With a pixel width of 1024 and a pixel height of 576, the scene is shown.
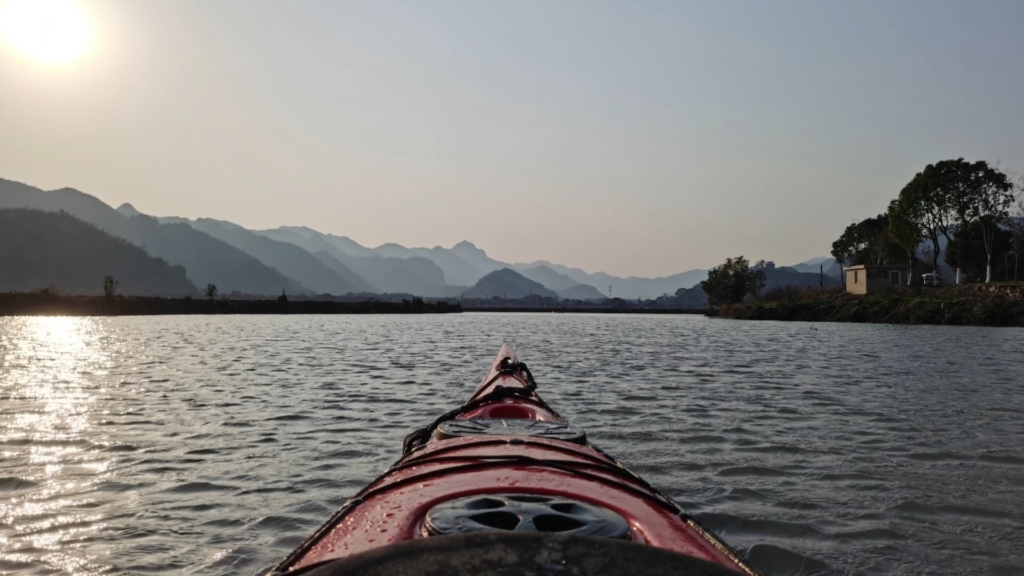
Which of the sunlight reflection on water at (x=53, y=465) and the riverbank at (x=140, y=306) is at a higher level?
the riverbank at (x=140, y=306)

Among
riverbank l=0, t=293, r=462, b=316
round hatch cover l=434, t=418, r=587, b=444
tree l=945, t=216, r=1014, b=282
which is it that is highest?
tree l=945, t=216, r=1014, b=282

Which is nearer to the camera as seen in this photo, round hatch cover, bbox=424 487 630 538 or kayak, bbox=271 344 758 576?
kayak, bbox=271 344 758 576

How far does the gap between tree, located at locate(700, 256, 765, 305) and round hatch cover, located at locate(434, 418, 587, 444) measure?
101 metres

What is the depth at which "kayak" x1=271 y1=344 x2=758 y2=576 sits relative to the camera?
6.88 feet

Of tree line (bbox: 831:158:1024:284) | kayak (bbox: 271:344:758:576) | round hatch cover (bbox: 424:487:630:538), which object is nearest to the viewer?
kayak (bbox: 271:344:758:576)

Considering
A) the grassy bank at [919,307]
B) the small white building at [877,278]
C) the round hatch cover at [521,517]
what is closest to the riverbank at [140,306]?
the grassy bank at [919,307]

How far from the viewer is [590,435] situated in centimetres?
1047

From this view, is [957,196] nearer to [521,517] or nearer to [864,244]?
[864,244]

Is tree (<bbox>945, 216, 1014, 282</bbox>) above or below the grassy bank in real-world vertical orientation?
above

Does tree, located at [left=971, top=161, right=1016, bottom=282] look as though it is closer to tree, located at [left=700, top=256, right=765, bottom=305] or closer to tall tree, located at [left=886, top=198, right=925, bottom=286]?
tall tree, located at [left=886, top=198, right=925, bottom=286]

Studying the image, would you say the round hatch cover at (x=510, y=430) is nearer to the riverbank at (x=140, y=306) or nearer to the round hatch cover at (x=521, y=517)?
the round hatch cover at (x=521, y=517)

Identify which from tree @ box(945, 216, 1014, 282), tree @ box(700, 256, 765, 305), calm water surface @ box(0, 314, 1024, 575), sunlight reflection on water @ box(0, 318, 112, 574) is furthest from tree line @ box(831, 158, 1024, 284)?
sunlight reflection on water @ box(0, 318, 112, 574)

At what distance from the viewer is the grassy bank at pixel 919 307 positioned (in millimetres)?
50469

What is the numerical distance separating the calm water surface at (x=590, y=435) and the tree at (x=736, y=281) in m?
83.3
